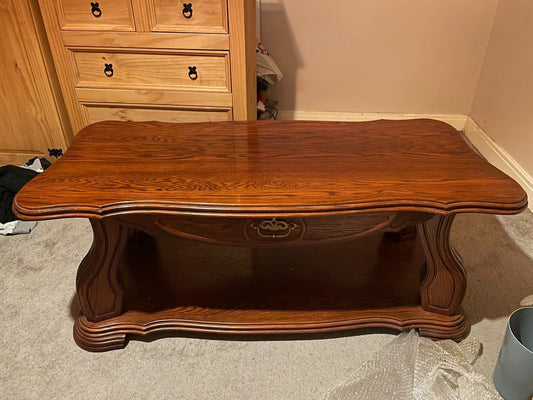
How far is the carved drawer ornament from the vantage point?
1.17 meters

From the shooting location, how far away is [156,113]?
1973mm

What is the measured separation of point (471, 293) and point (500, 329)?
0.16 meters

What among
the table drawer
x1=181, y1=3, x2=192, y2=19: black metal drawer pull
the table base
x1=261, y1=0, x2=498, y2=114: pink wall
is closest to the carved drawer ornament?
the table drawer

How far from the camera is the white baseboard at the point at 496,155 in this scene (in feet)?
6.61

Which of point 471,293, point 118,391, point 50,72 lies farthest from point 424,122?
point 50,72

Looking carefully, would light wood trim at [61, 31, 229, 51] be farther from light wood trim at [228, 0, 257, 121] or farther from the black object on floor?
the black object on floor

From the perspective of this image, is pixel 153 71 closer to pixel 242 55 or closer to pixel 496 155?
pixel 242 55

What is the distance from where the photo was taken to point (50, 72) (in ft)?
6.36

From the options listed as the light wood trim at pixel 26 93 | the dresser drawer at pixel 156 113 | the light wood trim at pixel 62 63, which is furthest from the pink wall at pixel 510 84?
the light wood trim at pixel 26 93

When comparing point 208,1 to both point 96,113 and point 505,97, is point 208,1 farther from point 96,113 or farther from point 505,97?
point 505,97

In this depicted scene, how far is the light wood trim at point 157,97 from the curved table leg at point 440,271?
102 cm

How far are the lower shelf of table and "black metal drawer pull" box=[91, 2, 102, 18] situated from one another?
34.8 inches

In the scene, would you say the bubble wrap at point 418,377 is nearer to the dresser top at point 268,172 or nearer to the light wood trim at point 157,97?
the dresser top at point 268,172

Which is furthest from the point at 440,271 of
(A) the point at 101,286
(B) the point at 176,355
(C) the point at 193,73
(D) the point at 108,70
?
(D) the point at 108,70
